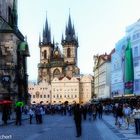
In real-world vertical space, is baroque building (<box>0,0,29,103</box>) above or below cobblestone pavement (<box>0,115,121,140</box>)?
above

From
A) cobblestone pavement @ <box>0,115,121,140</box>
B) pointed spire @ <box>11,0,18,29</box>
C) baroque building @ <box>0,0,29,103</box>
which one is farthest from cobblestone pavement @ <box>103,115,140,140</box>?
pointed spire @ <box>11,0,18,29</box>

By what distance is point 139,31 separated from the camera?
81.4 meters

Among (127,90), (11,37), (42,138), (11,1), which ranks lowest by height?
(42,138)

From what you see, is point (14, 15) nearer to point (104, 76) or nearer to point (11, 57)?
point (11, 57)

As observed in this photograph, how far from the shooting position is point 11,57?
69062 millimetres

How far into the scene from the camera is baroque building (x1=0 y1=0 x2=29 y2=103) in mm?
66938

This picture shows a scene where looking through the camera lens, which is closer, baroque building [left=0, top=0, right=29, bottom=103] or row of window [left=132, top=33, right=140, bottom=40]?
baroque building [left=0, top=0, right=29, bottom=103]

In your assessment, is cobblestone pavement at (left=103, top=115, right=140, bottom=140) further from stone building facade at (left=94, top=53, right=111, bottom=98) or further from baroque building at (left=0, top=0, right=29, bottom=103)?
stone building facade at (left=94, top=53, right=111, bottom=98)

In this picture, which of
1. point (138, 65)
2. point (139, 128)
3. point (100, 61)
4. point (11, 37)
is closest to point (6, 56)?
point (11, 37)

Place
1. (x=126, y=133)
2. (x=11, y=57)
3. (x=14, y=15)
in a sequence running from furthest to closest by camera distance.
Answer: (x=14, y=15), (x=11, y=57), (x=126, y=133)

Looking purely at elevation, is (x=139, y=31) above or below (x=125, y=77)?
above

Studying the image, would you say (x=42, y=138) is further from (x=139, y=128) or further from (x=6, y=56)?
(x=6, y=56)

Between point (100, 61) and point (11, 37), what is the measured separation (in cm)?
8562

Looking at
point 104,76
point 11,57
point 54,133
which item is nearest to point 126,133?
point 54,133
